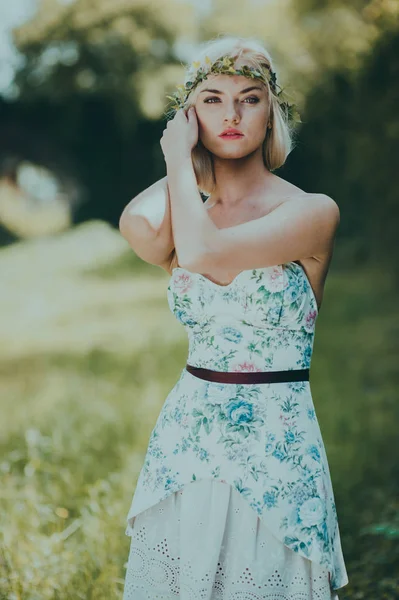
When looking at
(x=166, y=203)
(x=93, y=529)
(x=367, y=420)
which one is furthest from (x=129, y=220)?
(x=367, y=420)

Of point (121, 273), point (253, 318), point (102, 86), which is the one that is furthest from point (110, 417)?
point (102, 86)

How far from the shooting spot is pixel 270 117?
2285 millimetres

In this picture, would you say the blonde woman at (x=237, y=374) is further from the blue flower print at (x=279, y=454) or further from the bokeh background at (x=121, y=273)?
the bokeh background at (x=121, y=273)

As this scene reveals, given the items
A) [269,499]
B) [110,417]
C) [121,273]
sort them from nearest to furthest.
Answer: [269,499] < [110,417] < [121,273]

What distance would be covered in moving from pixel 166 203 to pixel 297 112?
18.9 inches

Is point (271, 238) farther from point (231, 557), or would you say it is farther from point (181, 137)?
point (231, 557)

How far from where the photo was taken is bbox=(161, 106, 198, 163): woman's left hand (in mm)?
2207

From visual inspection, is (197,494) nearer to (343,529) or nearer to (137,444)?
(343,529)

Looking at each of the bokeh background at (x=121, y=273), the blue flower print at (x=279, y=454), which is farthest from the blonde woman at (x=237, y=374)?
the bokeh background at (x=121, y=273)

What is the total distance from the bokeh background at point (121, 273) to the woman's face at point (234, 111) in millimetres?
223

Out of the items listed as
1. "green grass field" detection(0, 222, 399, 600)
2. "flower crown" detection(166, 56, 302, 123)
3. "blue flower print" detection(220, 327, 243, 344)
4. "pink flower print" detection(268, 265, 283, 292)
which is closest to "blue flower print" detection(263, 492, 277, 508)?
"blue flower print" detection(220, 327, 243, 344)

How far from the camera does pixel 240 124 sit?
7.18 feet

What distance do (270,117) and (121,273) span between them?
13957mm

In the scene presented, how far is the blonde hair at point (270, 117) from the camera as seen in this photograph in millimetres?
2238
